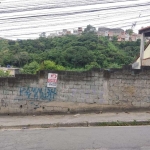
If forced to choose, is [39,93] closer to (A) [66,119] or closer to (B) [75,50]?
(A) [66,119]

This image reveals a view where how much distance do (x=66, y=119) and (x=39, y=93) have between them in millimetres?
1825

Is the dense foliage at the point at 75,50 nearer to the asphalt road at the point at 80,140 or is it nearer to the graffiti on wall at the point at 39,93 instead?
the graffiti on wall at the point at 39,93

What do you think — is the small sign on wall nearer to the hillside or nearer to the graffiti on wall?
the graffiti on wall

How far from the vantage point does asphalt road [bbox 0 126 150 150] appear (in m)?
5.34

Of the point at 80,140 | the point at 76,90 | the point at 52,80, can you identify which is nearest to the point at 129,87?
the point at 76,90

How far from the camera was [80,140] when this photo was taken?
5.87 metres

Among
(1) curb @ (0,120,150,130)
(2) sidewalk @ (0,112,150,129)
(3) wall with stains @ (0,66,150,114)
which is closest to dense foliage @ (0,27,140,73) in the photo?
(3) wall with stains @ (0,66,150,114)

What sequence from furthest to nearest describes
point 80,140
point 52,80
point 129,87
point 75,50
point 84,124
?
point 75,50
point 52,80
point 129,87
point 84,124
point 80,140

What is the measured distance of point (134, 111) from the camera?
978 centimetres

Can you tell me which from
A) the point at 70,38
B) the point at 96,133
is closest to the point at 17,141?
the point at 96,133

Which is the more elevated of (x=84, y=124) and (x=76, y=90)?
(x=76, y=90)

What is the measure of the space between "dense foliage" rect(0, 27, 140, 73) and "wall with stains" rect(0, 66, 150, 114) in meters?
27.8

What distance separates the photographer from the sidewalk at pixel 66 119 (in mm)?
8203

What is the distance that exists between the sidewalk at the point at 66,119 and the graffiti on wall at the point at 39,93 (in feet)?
2.53
